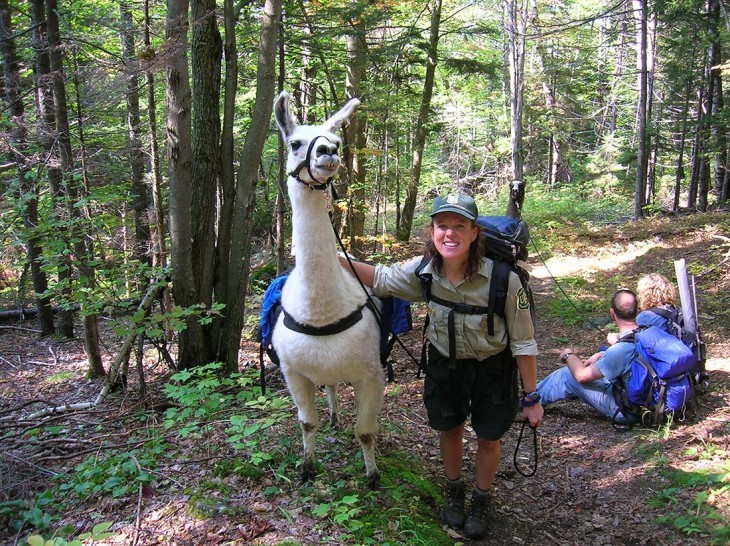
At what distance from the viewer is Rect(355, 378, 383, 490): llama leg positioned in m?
3.53

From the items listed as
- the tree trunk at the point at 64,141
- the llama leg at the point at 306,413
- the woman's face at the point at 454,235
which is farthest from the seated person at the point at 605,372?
the tree trunk at the point at 64,141

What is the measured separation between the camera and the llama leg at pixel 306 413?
11.9ft

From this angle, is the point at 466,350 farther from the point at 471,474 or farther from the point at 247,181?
the point at 247,181

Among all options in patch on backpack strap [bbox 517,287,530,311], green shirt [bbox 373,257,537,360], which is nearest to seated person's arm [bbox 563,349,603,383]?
green shirt [bbox 373,257,537,360]

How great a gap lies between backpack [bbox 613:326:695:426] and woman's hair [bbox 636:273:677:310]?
0.38 m

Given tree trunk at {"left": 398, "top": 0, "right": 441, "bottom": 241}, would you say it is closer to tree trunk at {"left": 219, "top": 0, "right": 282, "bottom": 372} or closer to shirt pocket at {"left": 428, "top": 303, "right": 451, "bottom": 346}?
tree trunk at {"left": 219, "top": 0, "right": 282, "bottom": 372}

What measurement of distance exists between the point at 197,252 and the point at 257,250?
39.4 ft

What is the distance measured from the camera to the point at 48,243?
5.02 metres

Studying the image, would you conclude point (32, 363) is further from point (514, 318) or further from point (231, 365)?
point (514, 318)

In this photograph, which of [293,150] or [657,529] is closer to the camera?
[293,150]

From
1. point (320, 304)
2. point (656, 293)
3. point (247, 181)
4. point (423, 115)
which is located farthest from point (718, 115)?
point (320, 304)

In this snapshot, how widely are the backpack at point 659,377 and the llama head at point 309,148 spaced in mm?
3832

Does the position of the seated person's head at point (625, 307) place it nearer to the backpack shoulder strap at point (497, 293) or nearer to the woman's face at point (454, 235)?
the backpack shoulder strap at point (497, 293)

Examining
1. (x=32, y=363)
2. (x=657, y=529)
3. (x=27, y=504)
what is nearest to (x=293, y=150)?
(x=27, y=504)
